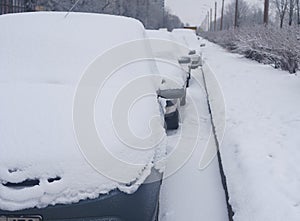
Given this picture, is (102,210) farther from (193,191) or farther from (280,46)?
(280,46)

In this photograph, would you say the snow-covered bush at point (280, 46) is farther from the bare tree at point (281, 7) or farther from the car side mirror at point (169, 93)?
the bare tree at point (281, 7)


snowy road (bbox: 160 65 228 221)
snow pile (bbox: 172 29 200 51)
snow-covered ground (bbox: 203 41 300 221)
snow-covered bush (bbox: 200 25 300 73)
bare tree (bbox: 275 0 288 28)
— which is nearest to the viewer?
snow-covered ground (bbox: 203 41 300 221)

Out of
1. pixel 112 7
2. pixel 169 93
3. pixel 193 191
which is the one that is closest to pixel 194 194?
pixel 193 191

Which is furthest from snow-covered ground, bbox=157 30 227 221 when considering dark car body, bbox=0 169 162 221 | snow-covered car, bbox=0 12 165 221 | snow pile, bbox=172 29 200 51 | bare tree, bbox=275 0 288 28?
bare tree, bbox=275 0 288 28

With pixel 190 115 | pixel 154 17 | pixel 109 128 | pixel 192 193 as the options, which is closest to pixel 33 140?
pixel 109 128

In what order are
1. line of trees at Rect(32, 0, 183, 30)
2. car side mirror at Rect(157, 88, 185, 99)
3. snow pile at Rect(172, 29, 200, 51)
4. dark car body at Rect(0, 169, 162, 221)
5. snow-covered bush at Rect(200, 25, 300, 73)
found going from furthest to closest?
line of trees at Rect(32, 0, 183, 30) → snow pile at Rect(172, 29, 200, 51) → snow-covered bush at Rect(200, 25, 300, 73) → car side mirror at Rect(157, 88, 185, 99) → dark car body at Rect(0, 169, 162, 221)

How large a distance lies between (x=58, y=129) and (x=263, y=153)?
8.86 ft

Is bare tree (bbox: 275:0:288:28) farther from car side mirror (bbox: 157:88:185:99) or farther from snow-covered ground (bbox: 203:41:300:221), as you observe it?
car side mirror (bbox: 157:88:185:99)

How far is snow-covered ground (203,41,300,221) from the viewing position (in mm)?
3396

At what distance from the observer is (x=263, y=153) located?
4590 mm

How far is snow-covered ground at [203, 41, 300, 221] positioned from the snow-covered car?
1037 millimetres

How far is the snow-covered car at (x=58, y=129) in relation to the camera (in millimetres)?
2504

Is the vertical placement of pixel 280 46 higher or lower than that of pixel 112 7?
higher

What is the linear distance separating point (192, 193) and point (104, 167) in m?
1.95
